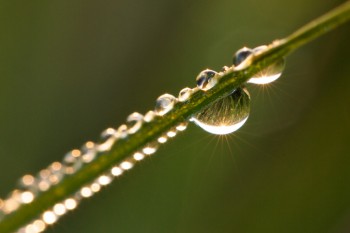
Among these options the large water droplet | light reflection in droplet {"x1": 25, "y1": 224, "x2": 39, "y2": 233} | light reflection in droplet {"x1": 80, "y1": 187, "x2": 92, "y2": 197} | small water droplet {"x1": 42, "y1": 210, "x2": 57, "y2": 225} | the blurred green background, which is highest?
the blurred green background

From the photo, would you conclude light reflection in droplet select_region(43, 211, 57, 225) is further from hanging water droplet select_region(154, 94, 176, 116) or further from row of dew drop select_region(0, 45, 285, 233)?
hanging water droplet select_region(154, 94, 176, 116)

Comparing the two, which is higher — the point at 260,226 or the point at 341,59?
the point at 341,59

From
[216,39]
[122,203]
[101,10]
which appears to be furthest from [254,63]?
[101,10]

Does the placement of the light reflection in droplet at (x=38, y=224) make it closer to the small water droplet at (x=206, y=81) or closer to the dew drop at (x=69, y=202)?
the dew drop at (x=69, y=202)

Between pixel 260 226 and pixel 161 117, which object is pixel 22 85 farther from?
pixel 161 117

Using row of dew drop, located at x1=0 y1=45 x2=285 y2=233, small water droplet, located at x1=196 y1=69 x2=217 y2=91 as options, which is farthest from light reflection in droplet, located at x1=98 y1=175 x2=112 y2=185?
small water droplet, located at x1=196 y1=69 x2=217 y2=91

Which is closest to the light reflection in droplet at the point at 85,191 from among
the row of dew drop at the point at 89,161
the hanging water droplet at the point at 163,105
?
the row of dew drop at the point at 89,161
